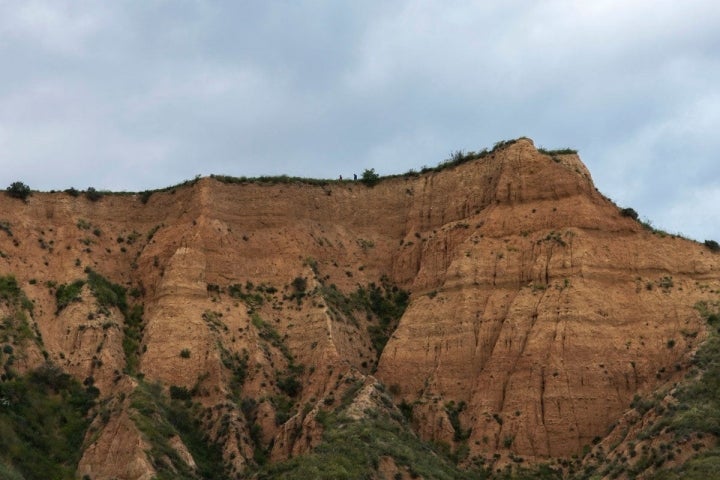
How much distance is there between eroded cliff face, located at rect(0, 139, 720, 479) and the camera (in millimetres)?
59406

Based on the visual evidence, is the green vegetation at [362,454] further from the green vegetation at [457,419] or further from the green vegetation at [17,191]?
the green vegetation at [17,191]

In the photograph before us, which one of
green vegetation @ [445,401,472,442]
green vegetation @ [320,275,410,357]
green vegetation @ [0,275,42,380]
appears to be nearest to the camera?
green vegetation @ [445,401,472,442]

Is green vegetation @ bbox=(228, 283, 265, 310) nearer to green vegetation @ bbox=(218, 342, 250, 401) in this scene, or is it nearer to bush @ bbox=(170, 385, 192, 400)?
green vegetation @ bbox=(218, 342, 250, 401)

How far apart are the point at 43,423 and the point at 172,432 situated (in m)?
7.72

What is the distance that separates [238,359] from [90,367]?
29.9 feet

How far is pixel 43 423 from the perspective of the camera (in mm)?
58875

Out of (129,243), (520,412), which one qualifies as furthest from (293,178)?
(520,412)

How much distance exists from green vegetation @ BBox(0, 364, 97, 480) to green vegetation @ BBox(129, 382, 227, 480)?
3.81 meters

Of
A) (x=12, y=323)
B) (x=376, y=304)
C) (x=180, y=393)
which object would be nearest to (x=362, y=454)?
(x=180, y=393)

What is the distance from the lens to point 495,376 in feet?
202

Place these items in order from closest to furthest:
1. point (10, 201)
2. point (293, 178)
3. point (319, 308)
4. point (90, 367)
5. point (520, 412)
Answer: point (520, 412)
point (90, 367)
point (319, 308)
point (10, 201)
point (293, 178)

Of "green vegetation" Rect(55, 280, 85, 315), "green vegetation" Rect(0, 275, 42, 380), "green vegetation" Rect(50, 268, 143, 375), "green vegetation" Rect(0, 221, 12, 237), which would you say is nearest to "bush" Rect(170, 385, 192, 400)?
"green vegetation" Rect(50, 268, 143, 375)

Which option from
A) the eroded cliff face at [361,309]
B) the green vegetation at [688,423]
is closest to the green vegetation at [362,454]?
the eroded cliff face at [361,309]

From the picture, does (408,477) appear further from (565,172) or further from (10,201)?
(10,201)
